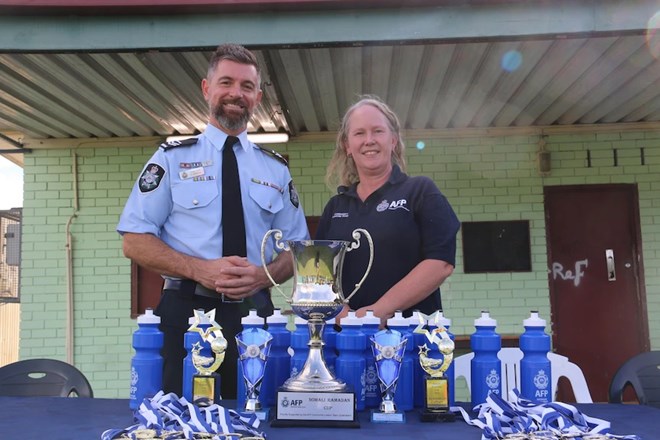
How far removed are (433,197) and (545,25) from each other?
1.50 meters

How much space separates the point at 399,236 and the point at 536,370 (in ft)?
2.71

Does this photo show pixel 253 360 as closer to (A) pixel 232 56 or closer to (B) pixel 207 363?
(B) pixel 207 363

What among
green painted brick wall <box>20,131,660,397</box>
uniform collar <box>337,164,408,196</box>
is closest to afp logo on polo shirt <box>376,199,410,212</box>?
uniform collar <box>337,164,408,196</box>

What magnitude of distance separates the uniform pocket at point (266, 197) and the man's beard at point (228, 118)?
252 millimetres

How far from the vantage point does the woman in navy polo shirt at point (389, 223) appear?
2.21 meters

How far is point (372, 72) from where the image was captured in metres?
4.44

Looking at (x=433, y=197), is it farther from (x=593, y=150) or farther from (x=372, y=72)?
(x=593, y=150)

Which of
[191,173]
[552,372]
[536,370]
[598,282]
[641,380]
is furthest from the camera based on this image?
[598,282]

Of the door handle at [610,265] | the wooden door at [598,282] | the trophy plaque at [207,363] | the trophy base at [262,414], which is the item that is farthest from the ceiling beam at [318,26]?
the door handle at [610,265]

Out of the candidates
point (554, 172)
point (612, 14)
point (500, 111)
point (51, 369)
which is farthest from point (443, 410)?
point (554, 172)

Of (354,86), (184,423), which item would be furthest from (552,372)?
(354,86)

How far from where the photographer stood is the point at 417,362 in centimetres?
171

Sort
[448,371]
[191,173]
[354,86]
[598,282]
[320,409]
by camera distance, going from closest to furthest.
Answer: [320,409] < [448,371] < [191,173] < [354,86] < [598,282]

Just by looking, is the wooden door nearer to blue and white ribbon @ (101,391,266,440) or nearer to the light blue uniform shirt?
the light blue uniform shirt
